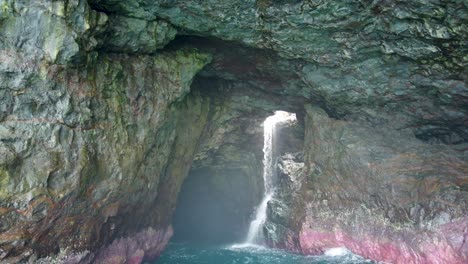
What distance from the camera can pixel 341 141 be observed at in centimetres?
2480

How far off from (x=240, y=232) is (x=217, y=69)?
20.3 meters

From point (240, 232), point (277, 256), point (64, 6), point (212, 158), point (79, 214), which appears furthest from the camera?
point (240, 232)

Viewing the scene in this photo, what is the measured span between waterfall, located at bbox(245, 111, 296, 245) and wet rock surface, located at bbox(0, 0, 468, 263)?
363 cm

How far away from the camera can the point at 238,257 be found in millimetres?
27219

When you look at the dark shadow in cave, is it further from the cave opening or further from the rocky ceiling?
the rocky ceiling

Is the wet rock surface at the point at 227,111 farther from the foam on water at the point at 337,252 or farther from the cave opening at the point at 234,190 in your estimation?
the cave opening at the point at 234,190

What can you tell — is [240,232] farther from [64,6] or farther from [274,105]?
[64,6]

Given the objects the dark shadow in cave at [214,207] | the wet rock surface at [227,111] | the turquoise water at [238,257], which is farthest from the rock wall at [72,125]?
the dark shadow in cave at [214,207]

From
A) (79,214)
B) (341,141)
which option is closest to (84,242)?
(79,214)

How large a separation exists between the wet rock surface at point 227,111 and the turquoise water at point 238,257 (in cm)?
127

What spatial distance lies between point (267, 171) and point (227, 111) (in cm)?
883

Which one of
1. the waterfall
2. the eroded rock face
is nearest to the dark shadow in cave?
the waterfall

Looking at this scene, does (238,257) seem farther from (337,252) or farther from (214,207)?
(214,207)

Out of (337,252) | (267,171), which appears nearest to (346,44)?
(337,252)
